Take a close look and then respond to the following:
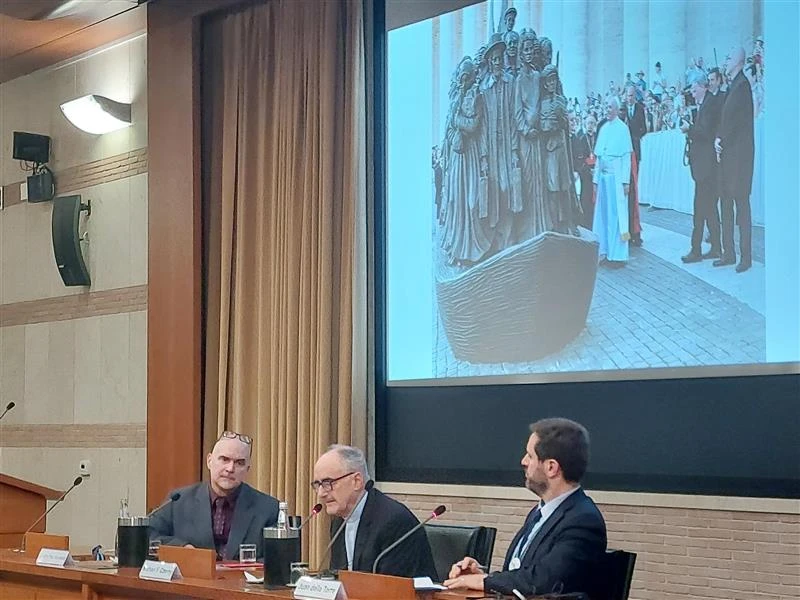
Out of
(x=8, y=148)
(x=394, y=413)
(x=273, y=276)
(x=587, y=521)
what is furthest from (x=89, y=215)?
(x=587, y=521)

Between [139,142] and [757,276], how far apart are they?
4576 millimetres

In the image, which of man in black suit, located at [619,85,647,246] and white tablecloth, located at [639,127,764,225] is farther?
man in black suit, located at [619,85,647,246]

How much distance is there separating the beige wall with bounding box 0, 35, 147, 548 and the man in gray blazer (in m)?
2.62

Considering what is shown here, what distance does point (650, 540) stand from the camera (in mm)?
5477

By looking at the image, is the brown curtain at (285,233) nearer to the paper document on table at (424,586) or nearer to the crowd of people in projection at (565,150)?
the crowd of people in projection at (565,150)

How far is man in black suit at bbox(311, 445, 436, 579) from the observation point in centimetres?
444

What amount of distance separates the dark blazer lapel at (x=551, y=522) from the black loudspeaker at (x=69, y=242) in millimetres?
5242

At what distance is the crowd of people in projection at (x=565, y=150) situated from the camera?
17.7ft

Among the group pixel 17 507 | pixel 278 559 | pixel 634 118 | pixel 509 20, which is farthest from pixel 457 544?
pixel 509 20

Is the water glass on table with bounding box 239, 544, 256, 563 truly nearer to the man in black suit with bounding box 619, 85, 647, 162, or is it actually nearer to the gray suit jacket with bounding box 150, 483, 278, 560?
the gray suit jacket with bounding box 150, 483, 278, 560

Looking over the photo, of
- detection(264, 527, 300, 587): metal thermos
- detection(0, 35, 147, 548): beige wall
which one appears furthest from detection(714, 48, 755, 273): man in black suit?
detection(0, 35, 147, 548): beige wall

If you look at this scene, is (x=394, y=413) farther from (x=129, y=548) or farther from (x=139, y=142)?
(x=139, y=142)

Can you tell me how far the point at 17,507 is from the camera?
240 inches

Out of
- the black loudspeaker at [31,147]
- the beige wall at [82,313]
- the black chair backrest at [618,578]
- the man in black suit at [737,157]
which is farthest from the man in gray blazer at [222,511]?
the black loudspeaker at [31,147]
